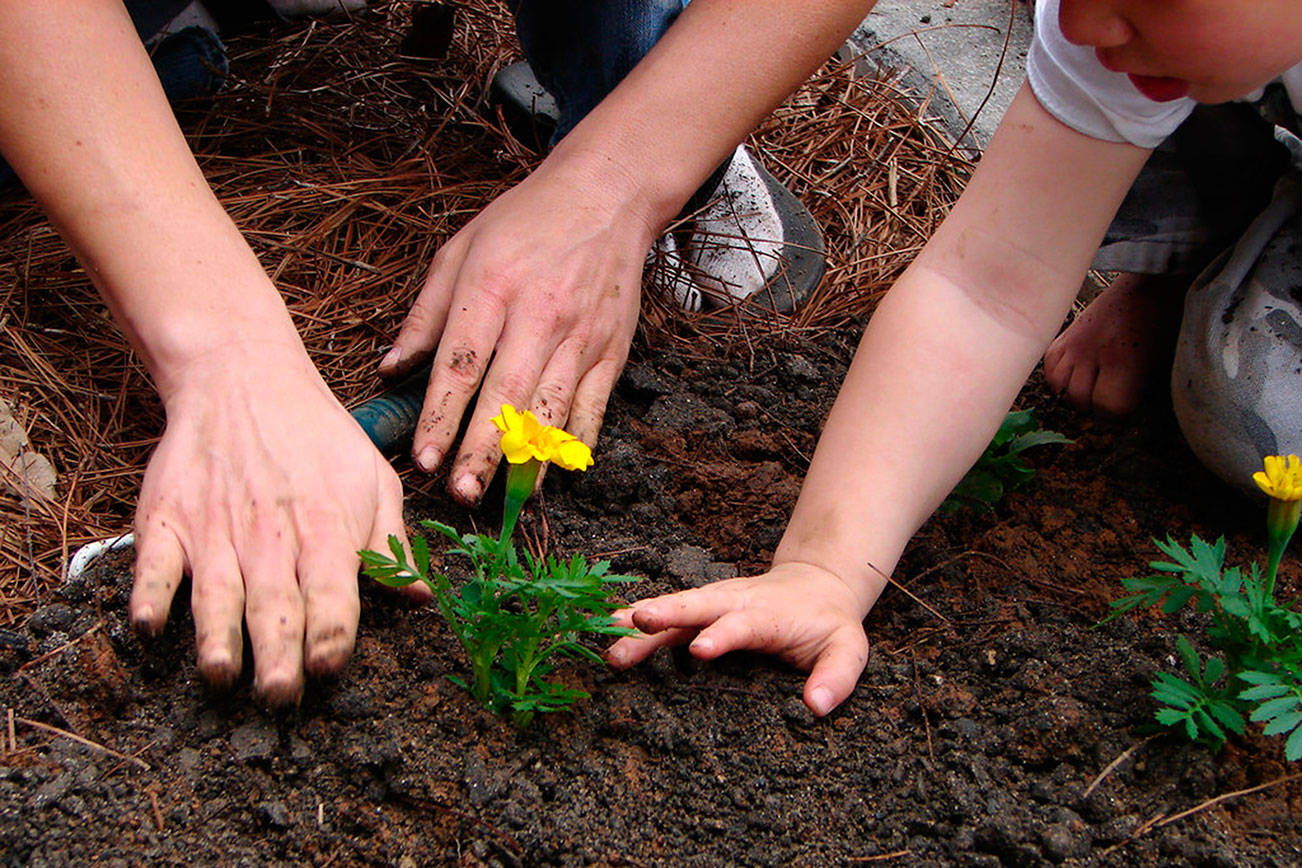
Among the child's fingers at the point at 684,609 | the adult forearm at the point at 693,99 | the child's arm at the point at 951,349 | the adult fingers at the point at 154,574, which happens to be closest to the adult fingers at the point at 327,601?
the adult fingers at the point at 154,574

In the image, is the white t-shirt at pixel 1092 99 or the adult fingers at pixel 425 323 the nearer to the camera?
the white t-shirt at pixel 1092 99

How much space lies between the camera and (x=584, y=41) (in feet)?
7.87

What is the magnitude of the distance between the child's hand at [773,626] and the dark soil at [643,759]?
0.05 meters

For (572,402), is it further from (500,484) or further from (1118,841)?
(1118,841)

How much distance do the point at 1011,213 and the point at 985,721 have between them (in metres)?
0.83

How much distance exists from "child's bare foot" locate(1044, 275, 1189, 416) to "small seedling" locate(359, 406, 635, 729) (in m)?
1.32

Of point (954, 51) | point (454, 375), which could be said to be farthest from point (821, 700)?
point (954, 51)

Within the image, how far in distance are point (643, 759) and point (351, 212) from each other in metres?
1.49

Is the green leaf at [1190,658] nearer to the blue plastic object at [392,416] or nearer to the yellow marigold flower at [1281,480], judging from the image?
the yellow marigold flower at [1281,480]

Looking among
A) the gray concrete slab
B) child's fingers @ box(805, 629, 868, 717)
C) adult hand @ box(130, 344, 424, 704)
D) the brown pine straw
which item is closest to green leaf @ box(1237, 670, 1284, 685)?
child's fingers @ box(805, 629, 868, 717)

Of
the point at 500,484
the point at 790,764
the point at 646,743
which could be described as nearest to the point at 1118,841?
the point at 790,764

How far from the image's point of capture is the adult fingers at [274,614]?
4.38 ft

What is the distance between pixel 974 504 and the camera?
194cm

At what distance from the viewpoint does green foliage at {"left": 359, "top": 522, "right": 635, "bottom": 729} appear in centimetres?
128
